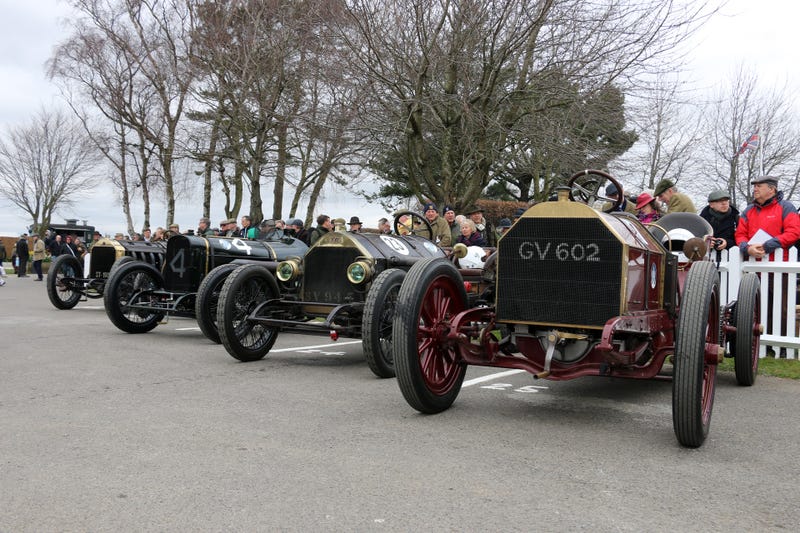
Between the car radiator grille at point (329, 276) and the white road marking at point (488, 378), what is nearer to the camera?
the white road marking at point (488, 378)

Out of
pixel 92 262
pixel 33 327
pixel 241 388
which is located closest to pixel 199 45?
pixel 92 262

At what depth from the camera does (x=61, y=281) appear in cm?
1294

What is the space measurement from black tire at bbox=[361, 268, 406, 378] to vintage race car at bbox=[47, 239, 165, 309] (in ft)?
23.9

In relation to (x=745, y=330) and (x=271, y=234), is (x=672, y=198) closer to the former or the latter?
(x=745, y=330)

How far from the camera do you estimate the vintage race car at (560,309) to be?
14.3ft

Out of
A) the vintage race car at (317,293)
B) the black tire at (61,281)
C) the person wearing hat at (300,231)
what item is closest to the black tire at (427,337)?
the vintage race car at (317,293)

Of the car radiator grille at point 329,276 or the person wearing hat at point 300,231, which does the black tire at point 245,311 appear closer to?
the car radiator grille at point 329,276

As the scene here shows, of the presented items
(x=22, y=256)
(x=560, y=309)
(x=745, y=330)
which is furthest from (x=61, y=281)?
(x=22, y=256)

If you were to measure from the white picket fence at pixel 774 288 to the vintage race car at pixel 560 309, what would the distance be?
9.29 feet

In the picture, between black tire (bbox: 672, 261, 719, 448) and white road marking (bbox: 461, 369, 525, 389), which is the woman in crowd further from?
black tire (bbox: 672, 261, 719, 448)

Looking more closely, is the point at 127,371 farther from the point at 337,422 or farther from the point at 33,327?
the point at 33,327

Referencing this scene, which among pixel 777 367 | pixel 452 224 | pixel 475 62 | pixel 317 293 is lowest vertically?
pixel 777 367

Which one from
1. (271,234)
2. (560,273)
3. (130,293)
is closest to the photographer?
(560,273)

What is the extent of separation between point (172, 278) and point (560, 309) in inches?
264
